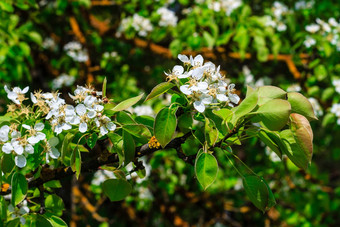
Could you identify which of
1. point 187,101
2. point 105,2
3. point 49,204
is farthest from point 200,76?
point 105,2

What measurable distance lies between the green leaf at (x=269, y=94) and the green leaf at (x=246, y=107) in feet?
0.14

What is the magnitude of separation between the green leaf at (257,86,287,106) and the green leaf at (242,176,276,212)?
0.20 m

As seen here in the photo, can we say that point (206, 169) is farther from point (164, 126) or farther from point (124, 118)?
point (124, 118)

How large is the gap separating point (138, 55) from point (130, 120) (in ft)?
7.49

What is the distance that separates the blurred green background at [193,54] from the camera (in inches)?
102

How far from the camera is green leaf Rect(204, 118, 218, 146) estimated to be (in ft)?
2.97

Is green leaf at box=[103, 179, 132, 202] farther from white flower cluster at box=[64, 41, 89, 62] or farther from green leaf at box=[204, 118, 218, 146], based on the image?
white flower cluster at box=[64, 41, 89, 62]

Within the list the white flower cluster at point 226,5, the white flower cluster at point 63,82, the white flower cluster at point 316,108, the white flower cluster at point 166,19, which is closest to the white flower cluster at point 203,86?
the white flower cluster at point 316,108

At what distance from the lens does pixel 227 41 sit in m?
2.77

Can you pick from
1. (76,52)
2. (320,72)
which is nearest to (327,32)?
(320,72)

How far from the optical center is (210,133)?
0.91 metres

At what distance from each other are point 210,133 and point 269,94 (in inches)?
6.9

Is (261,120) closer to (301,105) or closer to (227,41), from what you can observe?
(301,105)

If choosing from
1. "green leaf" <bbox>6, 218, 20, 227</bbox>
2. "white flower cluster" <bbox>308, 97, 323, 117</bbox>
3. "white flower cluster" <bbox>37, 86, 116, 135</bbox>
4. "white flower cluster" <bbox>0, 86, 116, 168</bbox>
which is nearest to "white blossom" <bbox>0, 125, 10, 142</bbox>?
"white flower cluster" <bbox>0, 86, 116, 168</bbox>
